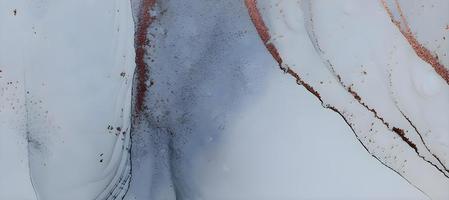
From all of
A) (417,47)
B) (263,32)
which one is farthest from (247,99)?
(417,47)

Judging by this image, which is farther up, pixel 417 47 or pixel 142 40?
pixel 417 47

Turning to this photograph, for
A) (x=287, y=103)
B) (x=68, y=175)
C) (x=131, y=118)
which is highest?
(x=287, y=103)

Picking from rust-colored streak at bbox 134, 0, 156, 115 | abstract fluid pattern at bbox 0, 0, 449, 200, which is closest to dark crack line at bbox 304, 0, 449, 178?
abstract fluid pattern at bbox 0, 0, 449, 200

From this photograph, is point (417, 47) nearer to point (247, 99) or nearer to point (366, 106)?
point (366, 106)

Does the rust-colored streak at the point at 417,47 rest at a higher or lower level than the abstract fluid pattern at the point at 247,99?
higher

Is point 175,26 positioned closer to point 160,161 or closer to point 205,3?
point 205,3

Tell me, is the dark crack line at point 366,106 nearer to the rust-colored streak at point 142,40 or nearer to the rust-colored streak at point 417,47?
the rust-colored streak at point 417,47

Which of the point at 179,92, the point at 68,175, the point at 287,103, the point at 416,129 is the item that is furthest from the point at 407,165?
the point at 68,175

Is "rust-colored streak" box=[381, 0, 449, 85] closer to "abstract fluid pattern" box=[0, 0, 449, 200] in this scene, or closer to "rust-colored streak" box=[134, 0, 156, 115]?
"abstract fluid pattern" box=[0, 0, 449, 200]

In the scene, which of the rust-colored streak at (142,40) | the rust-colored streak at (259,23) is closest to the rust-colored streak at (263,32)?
the rust-colored streak at (259,23)
